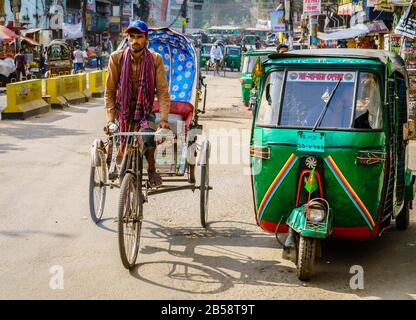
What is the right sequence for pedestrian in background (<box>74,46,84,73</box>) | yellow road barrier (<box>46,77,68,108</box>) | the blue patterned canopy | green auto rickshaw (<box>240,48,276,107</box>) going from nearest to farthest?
the blue patterned canopy < yellow road barrier (<box>46,77,68,108</box>) < green auto rickshaw (<box>240,48,276,107</box>) < pedestrian in background (<box>74,46,84,73</box>)

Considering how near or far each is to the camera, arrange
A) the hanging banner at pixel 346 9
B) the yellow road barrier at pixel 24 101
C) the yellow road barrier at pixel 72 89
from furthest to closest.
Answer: the hanging banner at pixel 346 9, the yellow road barrier at pixel 72 89, the yellow road barrier at pixel 24 101

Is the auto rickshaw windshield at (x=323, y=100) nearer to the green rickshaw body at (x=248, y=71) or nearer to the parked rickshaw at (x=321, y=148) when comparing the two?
the parked rickshaw at (x=321, y=148)

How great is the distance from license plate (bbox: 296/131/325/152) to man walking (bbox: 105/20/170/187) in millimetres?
1396

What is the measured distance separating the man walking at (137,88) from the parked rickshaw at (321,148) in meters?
1.08

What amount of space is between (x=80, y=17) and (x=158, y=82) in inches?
2211

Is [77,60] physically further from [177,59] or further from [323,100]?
[323,100]

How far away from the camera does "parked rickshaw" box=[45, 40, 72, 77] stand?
3350 cm

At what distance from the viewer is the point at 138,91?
6793 mm

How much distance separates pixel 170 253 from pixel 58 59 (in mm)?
28819

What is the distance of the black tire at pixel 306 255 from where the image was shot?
18.7ft

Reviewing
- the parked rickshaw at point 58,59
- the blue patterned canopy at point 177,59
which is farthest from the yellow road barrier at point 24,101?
the parked rickshaw at point 58,59

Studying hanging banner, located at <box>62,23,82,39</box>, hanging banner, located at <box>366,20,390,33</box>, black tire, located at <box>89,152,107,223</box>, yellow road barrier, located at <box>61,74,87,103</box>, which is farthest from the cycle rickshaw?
hanging banner, located at <box>62,23,82,39</box>

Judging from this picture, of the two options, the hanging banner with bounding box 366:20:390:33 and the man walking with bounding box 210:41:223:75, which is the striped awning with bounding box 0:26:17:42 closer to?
the man walking with bounding box 210:41:223:75

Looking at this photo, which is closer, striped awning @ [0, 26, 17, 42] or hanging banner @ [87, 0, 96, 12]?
striped awning @ [0, 26, 17, 42]
